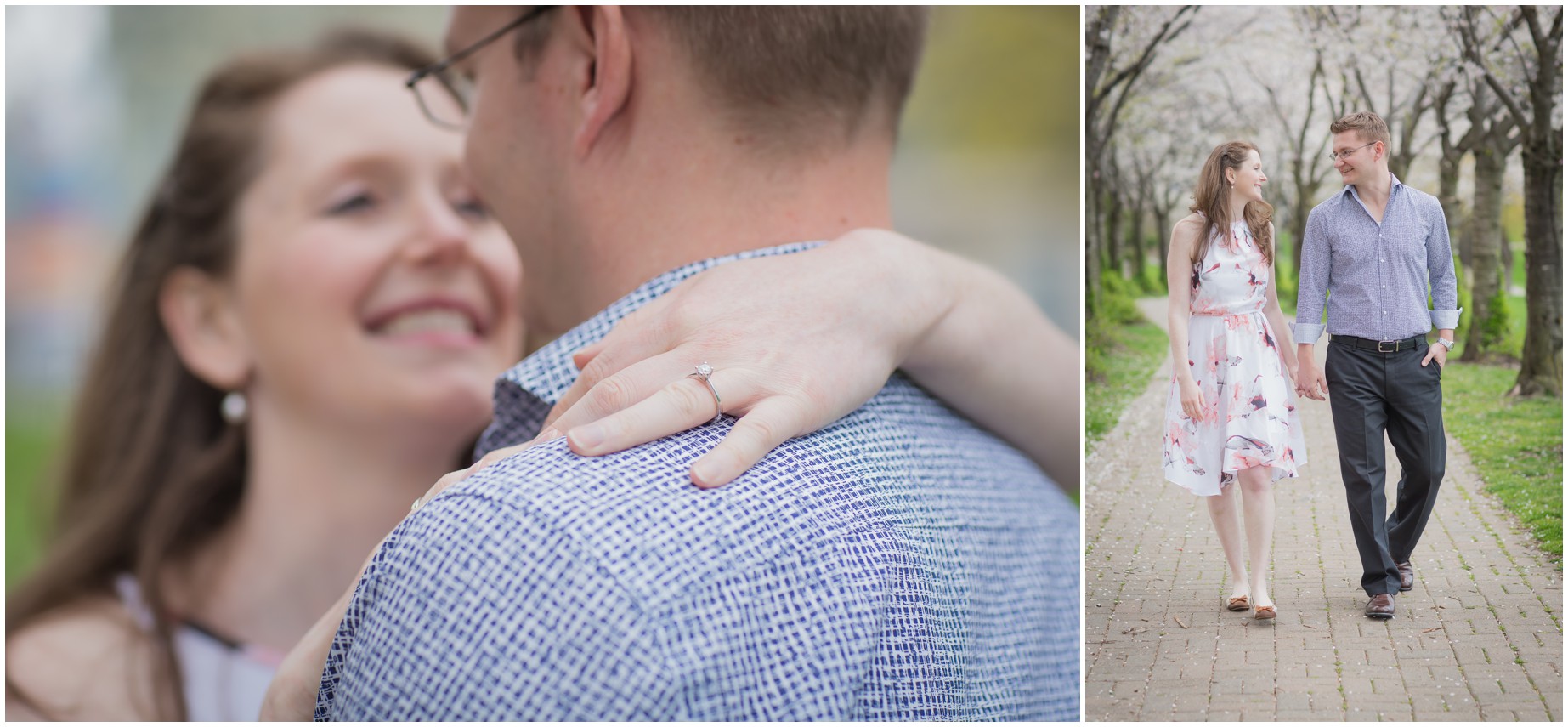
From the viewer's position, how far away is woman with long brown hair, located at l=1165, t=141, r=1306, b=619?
1.43 meters

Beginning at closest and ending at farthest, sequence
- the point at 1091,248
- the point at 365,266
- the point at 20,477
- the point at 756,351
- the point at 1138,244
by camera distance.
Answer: the point at 756,351, the point at 1138,244, the point at 1091,248, the point at 365,266, the point at 20,477

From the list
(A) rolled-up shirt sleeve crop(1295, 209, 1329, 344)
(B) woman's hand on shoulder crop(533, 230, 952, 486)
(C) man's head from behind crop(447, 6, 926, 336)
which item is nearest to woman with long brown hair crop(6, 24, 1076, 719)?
(C) man's head from behind crop(447, 6, 926, 336)

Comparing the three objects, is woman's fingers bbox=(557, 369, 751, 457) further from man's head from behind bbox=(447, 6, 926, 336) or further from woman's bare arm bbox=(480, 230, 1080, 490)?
man's head from behind bbox=(447, 6, 926, 336)

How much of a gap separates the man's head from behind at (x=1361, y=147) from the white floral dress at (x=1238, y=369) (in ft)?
0.58

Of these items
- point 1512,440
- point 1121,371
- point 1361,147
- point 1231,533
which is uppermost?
point 1361,147

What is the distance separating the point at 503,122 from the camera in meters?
1.45

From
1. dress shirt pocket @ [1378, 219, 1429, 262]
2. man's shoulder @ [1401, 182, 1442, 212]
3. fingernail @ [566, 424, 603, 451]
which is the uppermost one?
man's shoulder @ [1401, 182, 1442, 212]

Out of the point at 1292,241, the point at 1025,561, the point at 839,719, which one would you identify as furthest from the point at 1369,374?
the point at 839,719

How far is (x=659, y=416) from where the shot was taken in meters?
0.91

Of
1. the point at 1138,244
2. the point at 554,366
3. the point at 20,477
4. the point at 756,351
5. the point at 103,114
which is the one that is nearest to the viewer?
the point at 756,351

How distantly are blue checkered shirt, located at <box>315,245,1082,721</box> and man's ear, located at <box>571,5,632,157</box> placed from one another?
1.70ft

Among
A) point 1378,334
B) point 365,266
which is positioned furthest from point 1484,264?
point 365,266

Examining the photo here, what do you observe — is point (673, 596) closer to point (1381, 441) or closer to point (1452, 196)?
point (1381, 441)

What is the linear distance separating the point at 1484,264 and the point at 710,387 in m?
1.16
